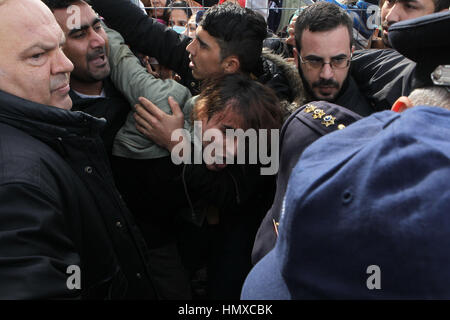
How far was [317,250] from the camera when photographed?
527 millimetres

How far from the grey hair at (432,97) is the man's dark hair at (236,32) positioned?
3.57 feet

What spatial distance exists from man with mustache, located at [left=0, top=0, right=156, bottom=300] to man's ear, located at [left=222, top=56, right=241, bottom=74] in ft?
2.63

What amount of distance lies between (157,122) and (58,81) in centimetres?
42

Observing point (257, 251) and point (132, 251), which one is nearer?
point (257, 251)

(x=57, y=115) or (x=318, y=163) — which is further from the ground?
(x=57, y=115)

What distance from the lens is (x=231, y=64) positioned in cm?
177

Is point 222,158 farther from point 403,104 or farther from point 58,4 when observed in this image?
point 58,4

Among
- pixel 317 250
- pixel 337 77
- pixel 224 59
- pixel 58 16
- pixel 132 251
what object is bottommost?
pixel 132 251

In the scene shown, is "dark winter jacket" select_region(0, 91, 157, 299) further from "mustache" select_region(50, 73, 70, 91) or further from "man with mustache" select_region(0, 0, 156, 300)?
"mustache" select_region(50, 73, 70, 91)

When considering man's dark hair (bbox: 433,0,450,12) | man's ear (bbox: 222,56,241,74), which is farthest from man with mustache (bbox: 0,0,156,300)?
man's dark hair (bbox: 433,0,450,12)

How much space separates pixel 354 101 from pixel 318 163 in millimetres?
1076

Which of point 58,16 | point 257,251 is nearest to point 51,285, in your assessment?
point 257,251

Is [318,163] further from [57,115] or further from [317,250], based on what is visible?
[57,115]

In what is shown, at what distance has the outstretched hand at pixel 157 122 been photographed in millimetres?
1485
